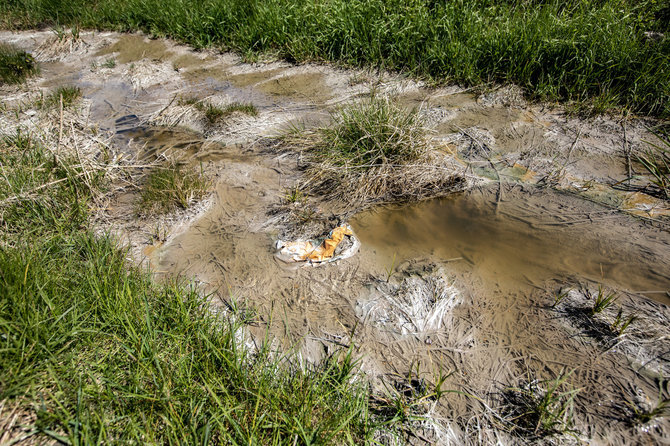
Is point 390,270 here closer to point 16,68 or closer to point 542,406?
point 542,406

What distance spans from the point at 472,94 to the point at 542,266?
103 inches

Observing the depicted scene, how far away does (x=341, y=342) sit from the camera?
2.38 meters

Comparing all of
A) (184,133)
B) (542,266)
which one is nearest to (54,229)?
(184,133)

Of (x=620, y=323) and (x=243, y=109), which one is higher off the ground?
(x=243, y=109)

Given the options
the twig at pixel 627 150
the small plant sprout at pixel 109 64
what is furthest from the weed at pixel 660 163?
the small plant sprout at pixel 109 64

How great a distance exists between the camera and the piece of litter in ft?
9.52

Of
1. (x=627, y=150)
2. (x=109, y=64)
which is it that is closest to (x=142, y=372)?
(x=627, y=150)

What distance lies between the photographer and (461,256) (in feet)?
9.48

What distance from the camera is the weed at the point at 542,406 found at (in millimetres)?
1894

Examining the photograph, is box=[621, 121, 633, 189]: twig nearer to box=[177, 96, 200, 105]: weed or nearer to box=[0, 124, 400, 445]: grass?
box=[0, 124, 400, 445]: grass

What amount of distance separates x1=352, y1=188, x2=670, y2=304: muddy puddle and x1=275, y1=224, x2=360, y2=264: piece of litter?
0.13 m

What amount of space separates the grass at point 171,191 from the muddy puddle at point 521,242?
139cm

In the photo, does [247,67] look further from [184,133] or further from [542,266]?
[542,266]

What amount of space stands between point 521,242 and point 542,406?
4.36 feet
